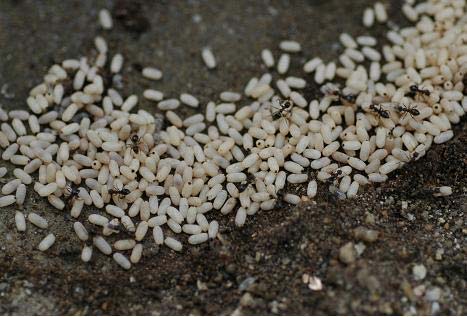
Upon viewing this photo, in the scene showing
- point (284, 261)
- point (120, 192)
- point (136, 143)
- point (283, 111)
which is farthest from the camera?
point (283, 111)

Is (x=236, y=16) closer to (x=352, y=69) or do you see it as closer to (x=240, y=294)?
(x=352, y=69)

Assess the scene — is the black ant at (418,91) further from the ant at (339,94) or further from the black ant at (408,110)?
the ant at (339,94)

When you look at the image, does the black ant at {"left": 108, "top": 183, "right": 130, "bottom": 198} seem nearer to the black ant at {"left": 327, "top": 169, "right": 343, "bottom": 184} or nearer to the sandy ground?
the sandy ground

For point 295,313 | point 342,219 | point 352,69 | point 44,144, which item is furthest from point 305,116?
point 44,144

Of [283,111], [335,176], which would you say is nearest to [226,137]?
[283,111]

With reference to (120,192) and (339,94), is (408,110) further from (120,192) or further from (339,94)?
(120,192)

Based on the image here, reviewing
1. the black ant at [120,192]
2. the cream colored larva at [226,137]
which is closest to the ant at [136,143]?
the cream colored larva at [226,137]
